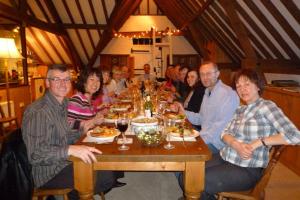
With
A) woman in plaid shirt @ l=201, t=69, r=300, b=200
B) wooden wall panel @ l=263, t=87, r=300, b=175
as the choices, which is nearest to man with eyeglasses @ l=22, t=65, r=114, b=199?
woman in plaid shirt @ l=201, t=69, r=300, b=200

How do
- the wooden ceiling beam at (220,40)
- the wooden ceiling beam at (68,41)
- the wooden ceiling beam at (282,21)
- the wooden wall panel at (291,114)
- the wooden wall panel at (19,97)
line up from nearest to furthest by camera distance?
the wooden wall panel at (291,114) < the wooden ceiling beam at (282,21) < the wooden wall panel at (19,97) < the wooden ceiling beam at (220,40) < the wooden ceiling beam at (68,41)

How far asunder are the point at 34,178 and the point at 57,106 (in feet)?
1.56

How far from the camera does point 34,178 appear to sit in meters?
1.80

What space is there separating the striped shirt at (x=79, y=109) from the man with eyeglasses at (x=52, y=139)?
1.26 feet

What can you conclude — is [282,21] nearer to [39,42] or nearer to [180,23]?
[180,23]

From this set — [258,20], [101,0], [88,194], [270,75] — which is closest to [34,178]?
[88,194]

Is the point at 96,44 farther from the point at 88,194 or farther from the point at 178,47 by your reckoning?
the point at 88,194

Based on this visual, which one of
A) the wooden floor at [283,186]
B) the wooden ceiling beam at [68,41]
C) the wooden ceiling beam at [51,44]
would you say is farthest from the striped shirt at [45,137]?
the wooden ceiling beam at [51,44]

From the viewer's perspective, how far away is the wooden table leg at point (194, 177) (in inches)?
65.0

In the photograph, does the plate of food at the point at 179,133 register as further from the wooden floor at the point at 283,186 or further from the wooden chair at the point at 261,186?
the wooden floor at the point at 283,186

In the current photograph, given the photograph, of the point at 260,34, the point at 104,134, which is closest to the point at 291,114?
the point at 260,34

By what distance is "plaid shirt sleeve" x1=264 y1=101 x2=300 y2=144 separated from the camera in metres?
1.62

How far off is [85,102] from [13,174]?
114 cm

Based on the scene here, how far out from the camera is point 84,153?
63.8 inches
